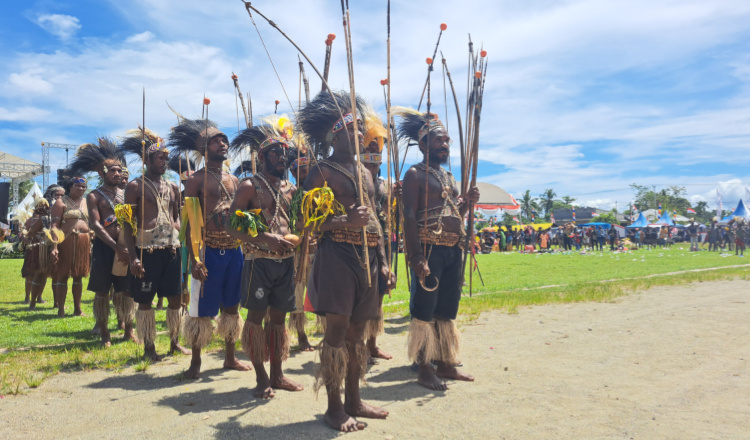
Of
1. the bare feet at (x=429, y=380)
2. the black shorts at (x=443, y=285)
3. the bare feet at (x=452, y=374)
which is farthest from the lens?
the black shorts at (x=443, y=285)

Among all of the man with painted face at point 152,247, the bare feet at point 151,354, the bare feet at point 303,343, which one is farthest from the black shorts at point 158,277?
the bare feet at point 303,343

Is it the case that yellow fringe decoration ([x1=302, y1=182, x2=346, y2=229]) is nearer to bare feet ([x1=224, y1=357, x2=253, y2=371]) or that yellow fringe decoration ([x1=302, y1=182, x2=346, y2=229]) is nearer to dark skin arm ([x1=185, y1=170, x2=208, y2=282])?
dark skin arm ([x1=185, y1=170, x2=208, y2=282])

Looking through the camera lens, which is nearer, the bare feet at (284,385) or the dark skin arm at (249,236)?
the dark skin arm at (249,236)

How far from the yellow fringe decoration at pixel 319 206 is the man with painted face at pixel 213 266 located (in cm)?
140

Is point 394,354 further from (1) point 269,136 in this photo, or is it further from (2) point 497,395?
(1) point 269,136

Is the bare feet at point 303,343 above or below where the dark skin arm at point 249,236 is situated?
below

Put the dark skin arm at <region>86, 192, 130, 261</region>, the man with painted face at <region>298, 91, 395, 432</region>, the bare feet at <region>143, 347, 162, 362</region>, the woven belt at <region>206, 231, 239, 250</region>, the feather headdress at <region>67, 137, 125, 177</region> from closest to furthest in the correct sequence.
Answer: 1. the man with painted face at <region>298, 91, 395, 432</region>
2. the woven belt at <region>206, 231, 239, 250</region>
3. the bare feet at <region>143, 347, 162, 362</region>
4. the dark skin arm at <region>86, 192, 130, 261</region>
5. the feather headdress at <region>67, 137, 125, 177</region>

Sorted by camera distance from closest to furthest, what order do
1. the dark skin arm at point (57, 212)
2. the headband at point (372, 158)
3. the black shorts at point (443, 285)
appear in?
the black shorts at point (443, 285)
the headband at point (372, 158)
the dark skin arm at point (57, 212)

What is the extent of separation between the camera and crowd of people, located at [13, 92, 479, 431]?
3631 millimetres

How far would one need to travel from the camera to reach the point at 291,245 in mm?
4035

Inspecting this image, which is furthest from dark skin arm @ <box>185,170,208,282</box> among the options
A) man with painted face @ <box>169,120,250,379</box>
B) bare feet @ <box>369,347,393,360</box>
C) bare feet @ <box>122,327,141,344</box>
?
bare feet @ <box>122,327,141,344</box>

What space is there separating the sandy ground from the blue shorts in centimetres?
65

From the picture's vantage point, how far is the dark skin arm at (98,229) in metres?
5.98

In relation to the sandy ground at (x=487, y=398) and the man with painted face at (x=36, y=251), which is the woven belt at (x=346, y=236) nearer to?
the sandy ground at (x=487, y=398)
